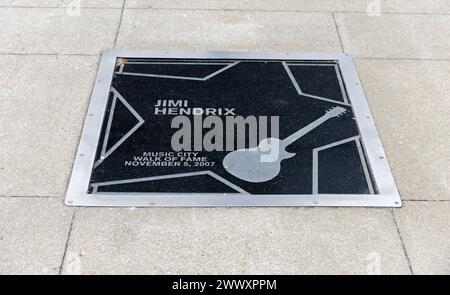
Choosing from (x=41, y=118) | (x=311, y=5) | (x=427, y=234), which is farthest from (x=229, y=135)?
(x=311, y=5)

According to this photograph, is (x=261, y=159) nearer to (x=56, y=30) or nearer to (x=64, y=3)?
(x=56, y=30)

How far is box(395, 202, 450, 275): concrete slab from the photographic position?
4.18 metres

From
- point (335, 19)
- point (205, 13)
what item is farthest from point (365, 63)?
point (205, 13)

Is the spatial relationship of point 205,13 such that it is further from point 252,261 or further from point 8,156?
point 252,261

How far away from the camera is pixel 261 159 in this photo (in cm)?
491

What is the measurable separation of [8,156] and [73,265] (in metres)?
1.29

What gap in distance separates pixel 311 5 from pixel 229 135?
104 inches

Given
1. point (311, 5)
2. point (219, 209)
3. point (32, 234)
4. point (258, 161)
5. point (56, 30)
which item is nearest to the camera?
point (32, 234)

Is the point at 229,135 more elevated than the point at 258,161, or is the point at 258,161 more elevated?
the point at 229,135

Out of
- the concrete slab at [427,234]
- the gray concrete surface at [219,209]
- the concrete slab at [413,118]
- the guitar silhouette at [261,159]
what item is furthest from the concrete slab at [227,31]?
the concrete slab at [427,234]

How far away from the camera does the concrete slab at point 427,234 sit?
4180 millimetres

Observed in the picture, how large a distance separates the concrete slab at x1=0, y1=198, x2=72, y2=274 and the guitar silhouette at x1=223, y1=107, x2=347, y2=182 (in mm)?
1256

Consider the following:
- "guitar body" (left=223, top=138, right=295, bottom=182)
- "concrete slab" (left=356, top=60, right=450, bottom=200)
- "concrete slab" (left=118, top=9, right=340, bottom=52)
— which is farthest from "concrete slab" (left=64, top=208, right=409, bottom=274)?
"concrete slab" (left=118, top=9, right=340, bottom=52)

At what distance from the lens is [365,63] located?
20.2 ft
